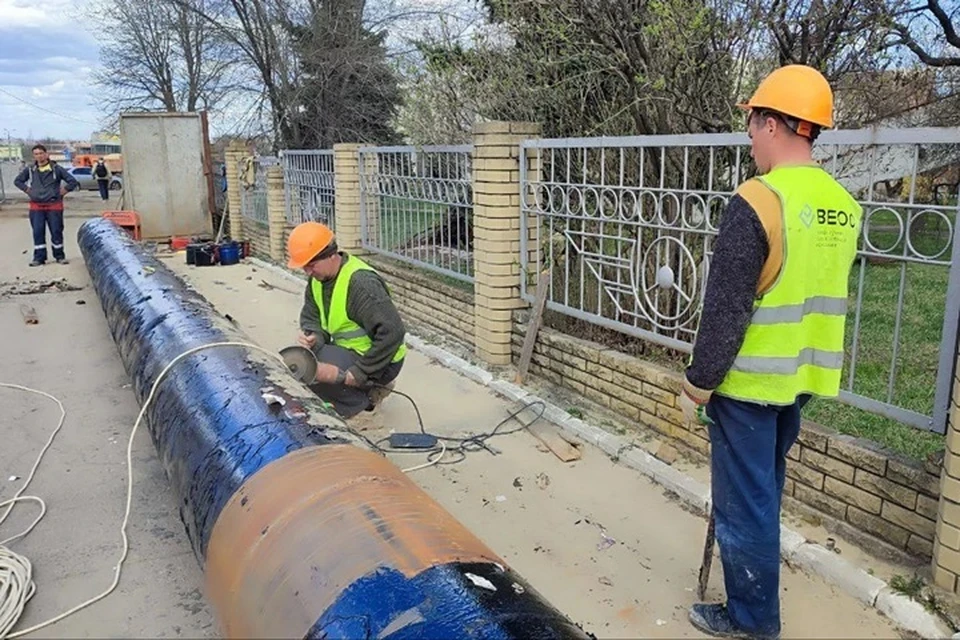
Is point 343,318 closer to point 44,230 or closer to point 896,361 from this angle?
point 896,361

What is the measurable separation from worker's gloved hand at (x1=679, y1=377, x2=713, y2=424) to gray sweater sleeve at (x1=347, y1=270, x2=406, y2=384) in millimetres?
2279

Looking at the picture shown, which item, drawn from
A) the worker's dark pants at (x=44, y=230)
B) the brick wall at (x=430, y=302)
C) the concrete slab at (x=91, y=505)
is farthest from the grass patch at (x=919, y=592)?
the worker's dark pants at (x=44, y=230)

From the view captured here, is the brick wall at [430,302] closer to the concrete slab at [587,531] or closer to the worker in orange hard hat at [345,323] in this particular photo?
the concrete slab at [587,531]

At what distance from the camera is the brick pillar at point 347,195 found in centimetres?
927

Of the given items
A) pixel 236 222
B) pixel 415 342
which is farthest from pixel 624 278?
pixel 236 222

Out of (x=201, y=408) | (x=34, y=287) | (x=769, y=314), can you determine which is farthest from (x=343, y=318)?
(x=34, y=287)

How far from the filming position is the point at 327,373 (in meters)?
4.39

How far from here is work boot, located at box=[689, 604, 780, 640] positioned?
272 centimetres

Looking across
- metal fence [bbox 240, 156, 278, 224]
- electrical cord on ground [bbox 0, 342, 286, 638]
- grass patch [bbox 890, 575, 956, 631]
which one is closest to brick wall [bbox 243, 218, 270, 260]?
metal fence [bbox 240, 156, 278, 224]

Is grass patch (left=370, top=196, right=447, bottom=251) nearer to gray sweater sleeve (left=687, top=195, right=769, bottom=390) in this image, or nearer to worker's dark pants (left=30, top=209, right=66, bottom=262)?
gray sweater sleeve (left=687, top=195, right=769, bottom=390)

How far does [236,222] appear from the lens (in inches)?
606

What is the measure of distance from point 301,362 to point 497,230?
2.16 m

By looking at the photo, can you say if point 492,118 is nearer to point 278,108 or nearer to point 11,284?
point 11,284

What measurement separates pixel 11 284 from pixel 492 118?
8.12 meters
